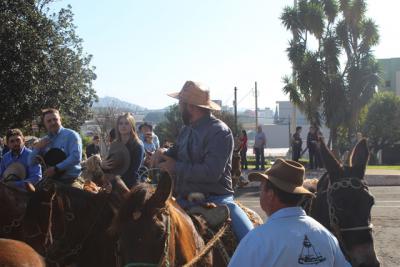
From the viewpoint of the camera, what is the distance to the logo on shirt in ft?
9.37

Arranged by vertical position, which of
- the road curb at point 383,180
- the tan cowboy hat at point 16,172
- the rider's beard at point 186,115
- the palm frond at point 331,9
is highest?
the palm frond at point 331,9

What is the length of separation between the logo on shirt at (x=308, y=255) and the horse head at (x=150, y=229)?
93cm

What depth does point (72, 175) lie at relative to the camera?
6.77m

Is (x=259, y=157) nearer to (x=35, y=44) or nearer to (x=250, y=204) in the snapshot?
(x=250, y=204)

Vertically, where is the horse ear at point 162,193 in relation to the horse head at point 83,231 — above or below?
above

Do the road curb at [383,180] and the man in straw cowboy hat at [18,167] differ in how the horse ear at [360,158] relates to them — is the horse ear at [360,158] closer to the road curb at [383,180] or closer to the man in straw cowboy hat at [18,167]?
the man in straw cowboy hat at [18,167]

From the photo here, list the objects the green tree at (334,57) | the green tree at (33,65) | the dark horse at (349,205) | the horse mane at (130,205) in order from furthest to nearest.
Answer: the green tree at (334,57)
the green tree at (33,65)
the dark horse at (349,205)
the horse mane at (130,205)

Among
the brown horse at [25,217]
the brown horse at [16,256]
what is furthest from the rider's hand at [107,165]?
the brown horse at [16,256]

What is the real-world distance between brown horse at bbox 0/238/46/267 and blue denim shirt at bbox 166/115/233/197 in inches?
67.0

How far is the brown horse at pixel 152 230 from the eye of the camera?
3.35 metres

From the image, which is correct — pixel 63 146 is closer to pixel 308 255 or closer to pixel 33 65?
pixel 308 255

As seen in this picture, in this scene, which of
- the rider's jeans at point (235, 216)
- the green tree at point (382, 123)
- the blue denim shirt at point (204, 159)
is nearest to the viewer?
the blue denim shirt at point (204, 159)

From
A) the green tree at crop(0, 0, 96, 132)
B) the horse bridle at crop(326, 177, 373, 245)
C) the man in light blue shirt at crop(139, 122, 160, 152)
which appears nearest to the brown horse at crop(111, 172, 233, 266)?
the horse bridle at crop(326, 177, 373, 245)

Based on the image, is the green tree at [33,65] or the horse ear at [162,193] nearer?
the horse ear at [162,193]
